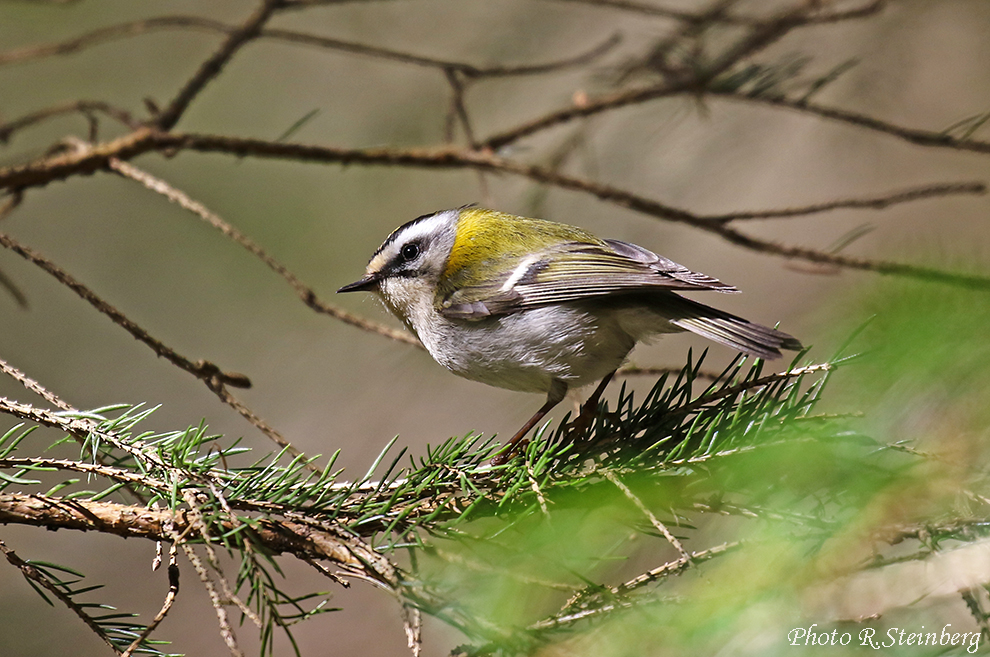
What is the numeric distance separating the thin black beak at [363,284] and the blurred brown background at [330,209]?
824 mm

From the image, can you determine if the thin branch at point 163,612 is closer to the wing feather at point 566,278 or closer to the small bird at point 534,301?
the small bird at point 534,301

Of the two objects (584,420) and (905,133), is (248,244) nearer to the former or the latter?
(584,420)

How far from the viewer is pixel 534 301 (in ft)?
3.97

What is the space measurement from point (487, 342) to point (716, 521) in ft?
1.65

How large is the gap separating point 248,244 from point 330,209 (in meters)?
2.32

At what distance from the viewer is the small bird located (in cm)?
110

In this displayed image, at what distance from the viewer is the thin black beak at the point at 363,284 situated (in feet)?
4.28

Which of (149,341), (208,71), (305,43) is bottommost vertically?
(149,341)

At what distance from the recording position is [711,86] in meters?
1.24

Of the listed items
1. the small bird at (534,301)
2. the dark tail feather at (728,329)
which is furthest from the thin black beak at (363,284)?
the dark tail feather at (728,329)

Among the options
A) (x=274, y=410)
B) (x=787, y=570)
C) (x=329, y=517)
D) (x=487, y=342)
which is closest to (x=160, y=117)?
(x=487, y=342)

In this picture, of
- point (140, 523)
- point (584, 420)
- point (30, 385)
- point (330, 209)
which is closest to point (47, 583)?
point (140, 523)

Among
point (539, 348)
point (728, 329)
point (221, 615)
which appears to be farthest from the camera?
point (539, 348)

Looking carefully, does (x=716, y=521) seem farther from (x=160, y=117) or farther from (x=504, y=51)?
(x=504, y=51)
